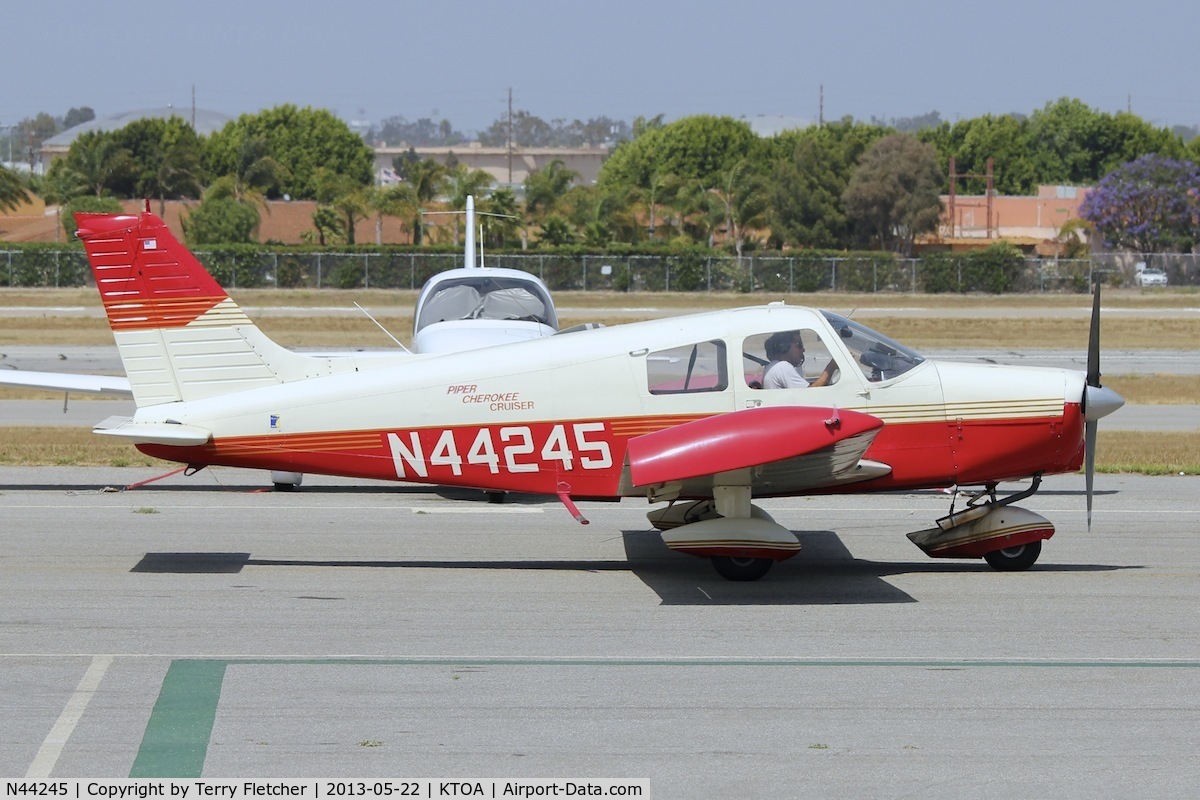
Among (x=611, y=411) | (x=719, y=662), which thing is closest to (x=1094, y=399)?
(x=611, y=411)

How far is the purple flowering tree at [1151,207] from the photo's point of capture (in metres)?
77.6

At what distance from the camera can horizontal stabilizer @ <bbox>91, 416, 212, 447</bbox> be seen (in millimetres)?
9734

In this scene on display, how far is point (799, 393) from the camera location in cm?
1000

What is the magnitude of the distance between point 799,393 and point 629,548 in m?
2.33

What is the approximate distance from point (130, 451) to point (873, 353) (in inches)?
417

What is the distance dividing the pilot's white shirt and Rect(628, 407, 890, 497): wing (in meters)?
0.49

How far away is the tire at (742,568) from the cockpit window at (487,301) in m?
6.92

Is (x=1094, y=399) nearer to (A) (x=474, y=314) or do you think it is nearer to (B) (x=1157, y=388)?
(A) (x=474, y=314)

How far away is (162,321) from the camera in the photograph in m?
10.3

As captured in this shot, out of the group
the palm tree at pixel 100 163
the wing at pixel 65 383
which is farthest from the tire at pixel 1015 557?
the palm tree at pixel 100 163

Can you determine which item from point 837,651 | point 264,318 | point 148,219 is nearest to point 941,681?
point 837,651

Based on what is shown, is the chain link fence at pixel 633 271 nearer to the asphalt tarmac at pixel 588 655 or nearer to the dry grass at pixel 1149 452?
the dry grass at pixel 1149 452

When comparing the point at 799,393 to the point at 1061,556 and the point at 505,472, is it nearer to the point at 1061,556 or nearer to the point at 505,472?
the point at 505,472

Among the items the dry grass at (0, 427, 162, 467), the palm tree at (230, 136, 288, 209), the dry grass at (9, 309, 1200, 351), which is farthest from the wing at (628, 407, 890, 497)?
the palm tree at (230, 136, 288, 209)
